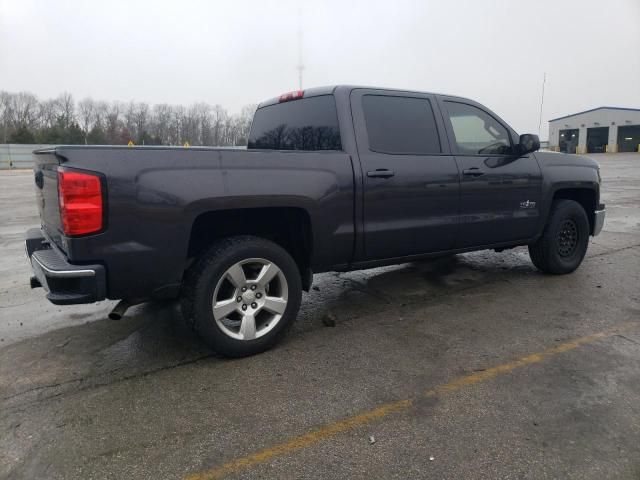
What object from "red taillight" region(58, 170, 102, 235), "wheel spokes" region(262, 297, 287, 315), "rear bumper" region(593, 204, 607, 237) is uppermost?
"red taillight" region(58, 170, 102, 235)

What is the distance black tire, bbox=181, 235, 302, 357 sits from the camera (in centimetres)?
324

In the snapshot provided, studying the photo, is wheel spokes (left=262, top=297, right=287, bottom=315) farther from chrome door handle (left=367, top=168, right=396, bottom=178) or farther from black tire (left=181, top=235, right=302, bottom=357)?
chrome door handle (left=367, top=168, right=396, bottom=178)

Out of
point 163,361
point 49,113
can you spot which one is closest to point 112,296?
point 163,361

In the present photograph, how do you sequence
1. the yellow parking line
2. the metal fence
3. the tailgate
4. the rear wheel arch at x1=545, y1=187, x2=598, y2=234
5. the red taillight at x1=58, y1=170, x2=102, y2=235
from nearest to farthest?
1. the yellow parking line
2. the red taillight at x1=58, y1=170, x2=102, y2=235
3. the tailgate
4. the rear wheel arch at x1=545, y1=187, x2=598, y2=234
5. the metal fence

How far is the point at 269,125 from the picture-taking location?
4797 mm

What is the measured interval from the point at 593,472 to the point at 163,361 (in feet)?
8.66

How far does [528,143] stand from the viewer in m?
4.85

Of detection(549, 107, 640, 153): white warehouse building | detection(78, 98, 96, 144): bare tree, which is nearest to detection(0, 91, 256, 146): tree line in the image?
detection(78, 98, 96, 144): bare tree

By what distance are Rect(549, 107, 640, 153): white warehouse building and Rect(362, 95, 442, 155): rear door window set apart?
65.1 metres

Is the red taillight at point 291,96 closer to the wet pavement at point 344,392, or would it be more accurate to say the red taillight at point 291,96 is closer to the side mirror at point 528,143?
the wet pavement at point 344,392

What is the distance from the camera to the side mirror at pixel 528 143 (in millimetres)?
4832

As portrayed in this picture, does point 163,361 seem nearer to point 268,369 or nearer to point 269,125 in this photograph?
point 268,369

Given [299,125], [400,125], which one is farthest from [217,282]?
[400,125]

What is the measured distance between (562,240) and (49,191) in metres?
5.12
